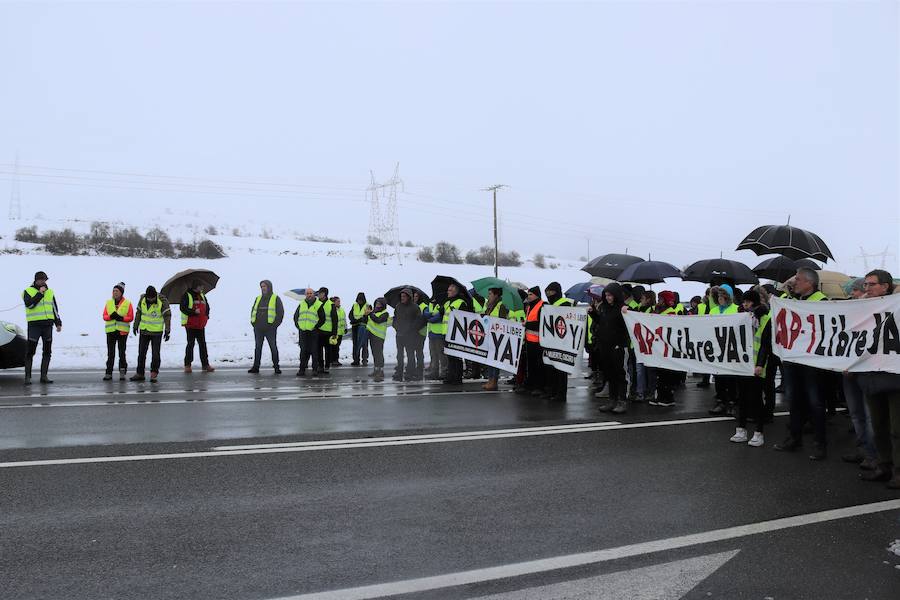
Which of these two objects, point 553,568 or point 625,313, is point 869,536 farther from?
point 625,313

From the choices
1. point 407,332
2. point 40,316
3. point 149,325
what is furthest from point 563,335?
point 40,316

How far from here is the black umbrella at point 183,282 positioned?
56.7ft

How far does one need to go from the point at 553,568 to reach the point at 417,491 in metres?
1.87

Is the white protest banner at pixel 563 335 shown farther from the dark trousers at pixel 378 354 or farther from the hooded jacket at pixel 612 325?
the dark trousers at pixel 378 354

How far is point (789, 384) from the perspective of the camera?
836 centimetres

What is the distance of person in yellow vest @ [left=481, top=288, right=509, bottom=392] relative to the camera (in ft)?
44.7

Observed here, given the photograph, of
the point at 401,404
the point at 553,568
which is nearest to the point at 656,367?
the point at 401,404

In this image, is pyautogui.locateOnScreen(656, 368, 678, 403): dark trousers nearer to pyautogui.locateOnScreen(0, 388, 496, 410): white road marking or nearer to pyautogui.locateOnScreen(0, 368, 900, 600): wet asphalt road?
pyautogui.locateOnScreen(0, 368, 900, 600): wet asphalt road

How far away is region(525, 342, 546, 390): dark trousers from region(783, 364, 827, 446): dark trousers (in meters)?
4.73

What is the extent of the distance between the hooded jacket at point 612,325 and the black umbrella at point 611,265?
28.8 ft

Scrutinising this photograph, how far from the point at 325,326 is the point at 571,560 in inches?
489

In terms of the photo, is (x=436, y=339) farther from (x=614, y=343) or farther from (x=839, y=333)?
(x=839, y=333)

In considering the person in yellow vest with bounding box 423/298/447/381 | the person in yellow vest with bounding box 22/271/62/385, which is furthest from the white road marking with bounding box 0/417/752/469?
the person in yellow vest with bounding box 22/271/62/385

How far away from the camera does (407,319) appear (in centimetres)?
1550
